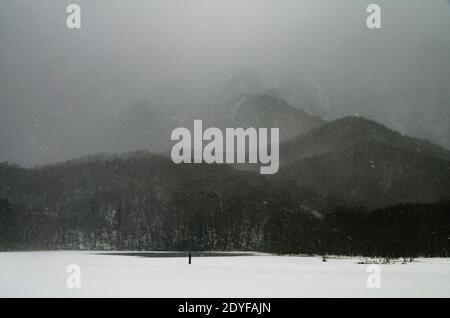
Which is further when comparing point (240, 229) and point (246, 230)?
point (240, 229)

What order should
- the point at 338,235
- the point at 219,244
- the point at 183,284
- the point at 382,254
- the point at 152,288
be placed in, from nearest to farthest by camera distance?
the point at 152,288 < the point at 183,284 < the point at 382,254 < the point at 338,235 < the point at 219,244

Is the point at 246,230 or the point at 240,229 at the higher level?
the point at 240,229

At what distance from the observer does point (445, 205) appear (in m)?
160

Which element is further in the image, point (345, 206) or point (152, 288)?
point (345, 206)

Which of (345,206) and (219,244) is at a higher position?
(345,206)

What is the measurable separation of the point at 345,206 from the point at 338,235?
146 feet

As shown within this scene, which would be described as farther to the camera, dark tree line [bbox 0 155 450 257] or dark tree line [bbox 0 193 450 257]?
dark tree line [bbox 0 155 450 257]

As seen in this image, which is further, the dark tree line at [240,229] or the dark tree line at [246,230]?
the dark tree line at [240,229]

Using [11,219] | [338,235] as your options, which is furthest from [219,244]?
[11,219]

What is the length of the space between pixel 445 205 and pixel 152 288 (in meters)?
146
